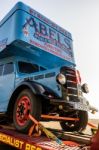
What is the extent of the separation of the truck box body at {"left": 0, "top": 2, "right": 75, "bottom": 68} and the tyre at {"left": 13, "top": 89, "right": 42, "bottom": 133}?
1444 millimetres

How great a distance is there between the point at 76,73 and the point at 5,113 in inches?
79.8

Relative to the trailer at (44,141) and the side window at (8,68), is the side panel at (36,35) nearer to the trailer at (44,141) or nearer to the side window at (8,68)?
the side window at (8,68)

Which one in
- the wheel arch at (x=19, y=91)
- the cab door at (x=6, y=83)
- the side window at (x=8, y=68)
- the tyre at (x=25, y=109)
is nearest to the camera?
the tyre at (x=25, y=109)

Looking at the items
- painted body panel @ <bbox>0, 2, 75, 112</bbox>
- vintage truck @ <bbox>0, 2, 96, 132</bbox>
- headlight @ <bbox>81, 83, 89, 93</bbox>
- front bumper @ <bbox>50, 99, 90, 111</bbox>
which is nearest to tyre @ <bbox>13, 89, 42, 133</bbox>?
vintage truck @ <bbox>0, 2, 96, 132</bbox>

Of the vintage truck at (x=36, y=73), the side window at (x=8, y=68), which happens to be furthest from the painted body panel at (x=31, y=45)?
the side window at (x=8, y=68)

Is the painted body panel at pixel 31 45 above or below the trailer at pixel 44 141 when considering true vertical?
above

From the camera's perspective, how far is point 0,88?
7.54 m

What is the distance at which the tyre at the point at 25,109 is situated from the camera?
17.9 ft

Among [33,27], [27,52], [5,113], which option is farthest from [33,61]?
[5,113]

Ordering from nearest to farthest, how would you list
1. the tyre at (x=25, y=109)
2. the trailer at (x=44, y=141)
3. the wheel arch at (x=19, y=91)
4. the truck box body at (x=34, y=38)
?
the trailer at (x=44, y=141)
the tyre at (x=25, y=109)
the wheel arch at (x=19, y=91)
the truck box body at (x=34, y=38)

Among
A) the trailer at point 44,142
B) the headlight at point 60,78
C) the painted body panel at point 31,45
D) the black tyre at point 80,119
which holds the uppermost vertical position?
the painted body panel at point 31,45

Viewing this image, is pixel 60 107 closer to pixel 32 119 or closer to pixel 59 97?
pixel 59 97

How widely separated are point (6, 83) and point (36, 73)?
1.27 metres

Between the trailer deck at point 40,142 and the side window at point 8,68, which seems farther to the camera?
the side window at point 8,68
